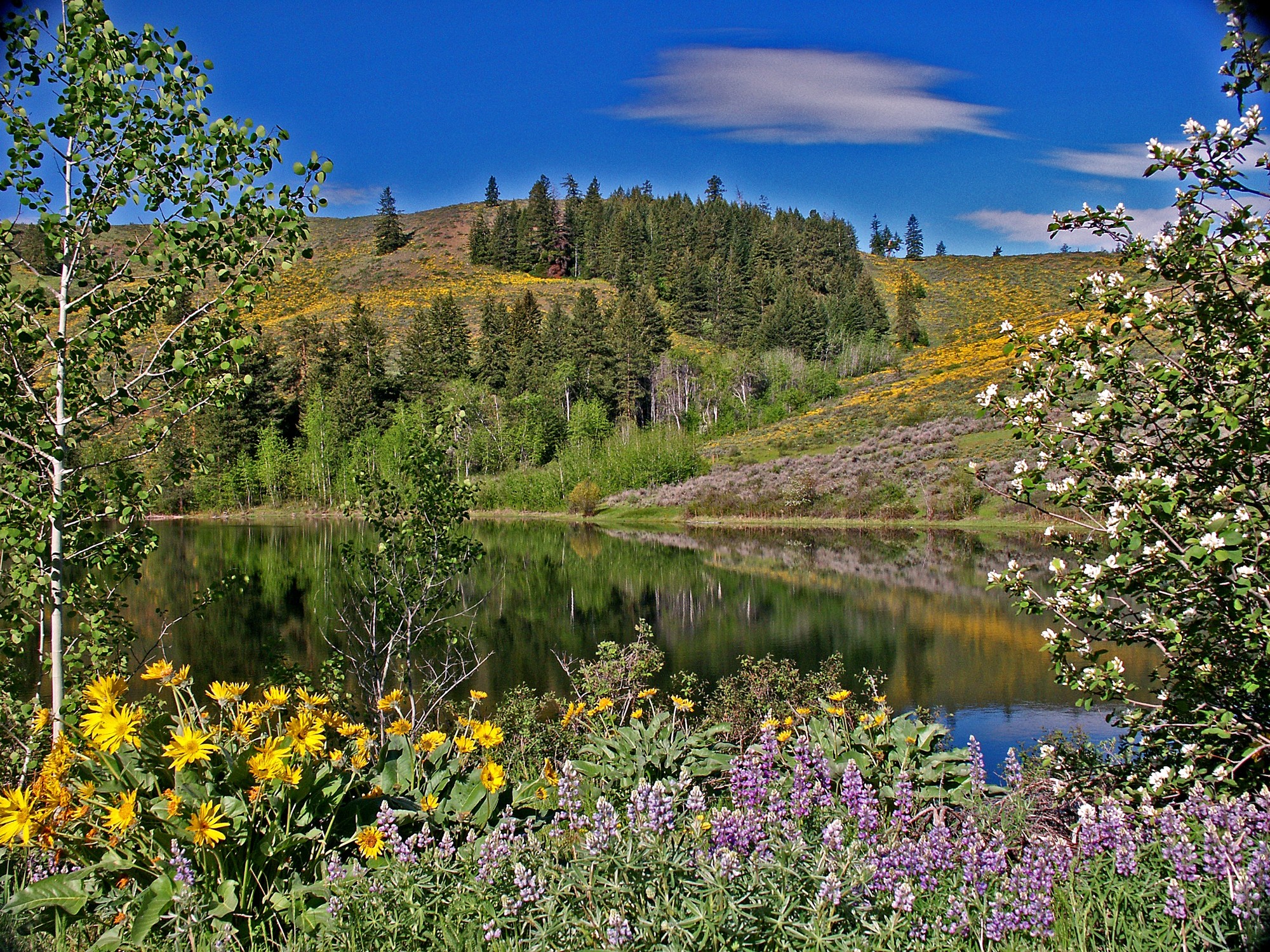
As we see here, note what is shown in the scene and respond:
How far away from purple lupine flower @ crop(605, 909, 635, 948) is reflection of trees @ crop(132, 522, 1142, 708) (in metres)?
5.25

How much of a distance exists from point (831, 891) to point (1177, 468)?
2.83 meters

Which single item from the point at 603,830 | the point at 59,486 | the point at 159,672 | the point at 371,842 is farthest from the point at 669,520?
the point at 603,830

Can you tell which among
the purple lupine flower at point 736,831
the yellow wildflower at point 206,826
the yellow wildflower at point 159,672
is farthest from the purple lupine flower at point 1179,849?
the yellow wildflower at point 159,672

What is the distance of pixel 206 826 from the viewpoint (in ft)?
9.00

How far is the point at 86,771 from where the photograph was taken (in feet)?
10.3

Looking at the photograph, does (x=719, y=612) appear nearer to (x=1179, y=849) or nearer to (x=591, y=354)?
(x=1179, y=849)

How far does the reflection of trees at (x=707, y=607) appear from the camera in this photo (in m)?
16.6

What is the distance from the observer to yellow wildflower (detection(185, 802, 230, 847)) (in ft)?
8.87

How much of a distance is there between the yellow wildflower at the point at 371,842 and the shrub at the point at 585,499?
53270mm

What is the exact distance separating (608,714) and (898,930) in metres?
3.47

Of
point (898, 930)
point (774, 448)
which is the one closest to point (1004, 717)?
point (898, 930)

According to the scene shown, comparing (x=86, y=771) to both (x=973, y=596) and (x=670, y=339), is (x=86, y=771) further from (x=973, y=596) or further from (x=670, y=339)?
(x=670, y=339)

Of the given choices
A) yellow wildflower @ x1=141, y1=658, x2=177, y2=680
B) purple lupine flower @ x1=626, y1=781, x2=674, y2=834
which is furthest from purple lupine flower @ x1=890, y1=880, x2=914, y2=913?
yellow wildflower @ x1=141, y1=658, x2=177, y2=680

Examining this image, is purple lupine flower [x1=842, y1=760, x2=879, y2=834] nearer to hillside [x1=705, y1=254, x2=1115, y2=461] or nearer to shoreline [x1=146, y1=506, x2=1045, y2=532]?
hillside [x1=705, y1=254, x2=1115, y2=461]
